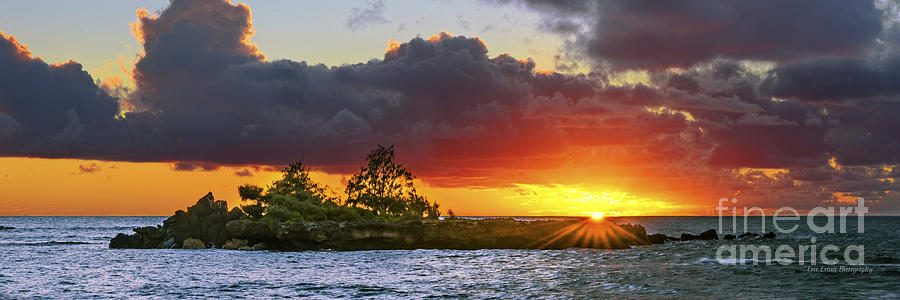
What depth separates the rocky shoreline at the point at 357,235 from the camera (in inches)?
3044

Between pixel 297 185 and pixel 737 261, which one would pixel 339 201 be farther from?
pixel 737 261

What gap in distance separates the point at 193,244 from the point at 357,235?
66.0ft

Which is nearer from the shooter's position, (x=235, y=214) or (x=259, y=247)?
(x=259, y=247)

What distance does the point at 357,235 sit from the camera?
253 ft

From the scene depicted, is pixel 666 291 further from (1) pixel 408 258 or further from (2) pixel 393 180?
(2) pixel 393 180

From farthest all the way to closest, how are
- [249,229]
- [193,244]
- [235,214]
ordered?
[235,214]
[193,244]
[249,229]

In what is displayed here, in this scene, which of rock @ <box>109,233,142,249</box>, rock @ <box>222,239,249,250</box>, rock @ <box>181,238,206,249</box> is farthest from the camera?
rock @ <box>109,233,142,249</box>

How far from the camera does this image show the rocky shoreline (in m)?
77.3

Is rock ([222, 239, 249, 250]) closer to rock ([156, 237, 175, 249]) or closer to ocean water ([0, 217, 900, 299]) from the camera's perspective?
rock ([156, 237, 175, 249])

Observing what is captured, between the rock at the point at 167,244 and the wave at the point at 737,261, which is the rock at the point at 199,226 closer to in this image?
the rock at the point at 167,244

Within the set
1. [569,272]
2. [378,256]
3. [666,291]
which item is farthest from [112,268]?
[666,291]

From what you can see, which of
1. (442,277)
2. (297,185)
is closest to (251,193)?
(297,185)

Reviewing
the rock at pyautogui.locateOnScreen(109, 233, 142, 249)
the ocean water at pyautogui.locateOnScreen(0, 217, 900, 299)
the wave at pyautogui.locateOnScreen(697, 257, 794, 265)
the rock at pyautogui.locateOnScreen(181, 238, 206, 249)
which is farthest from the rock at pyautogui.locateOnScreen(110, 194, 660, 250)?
the wave at pyautogui.locateOnScreen(697, 257, 794, 265)

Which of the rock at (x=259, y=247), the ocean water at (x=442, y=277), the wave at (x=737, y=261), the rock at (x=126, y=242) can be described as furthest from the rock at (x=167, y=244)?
the wave at (x=737, y=261)
